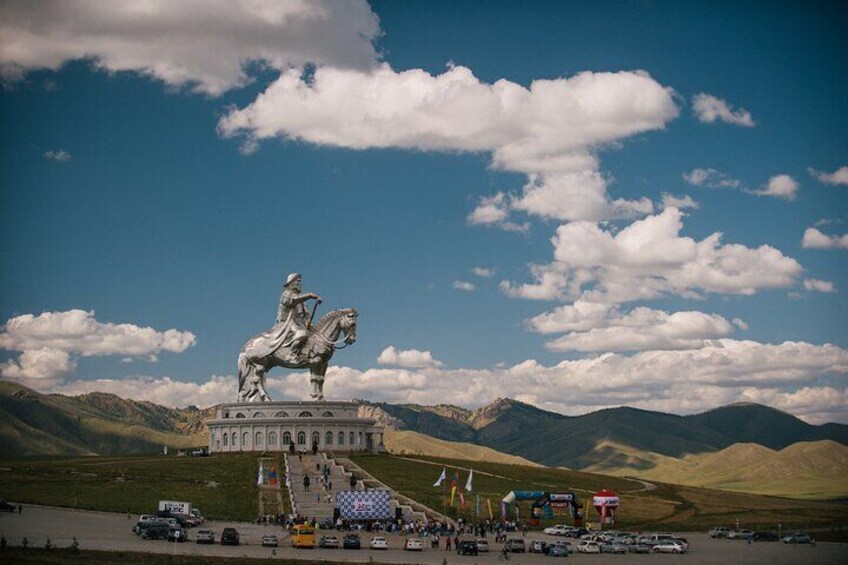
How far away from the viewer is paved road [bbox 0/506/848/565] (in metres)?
61.3

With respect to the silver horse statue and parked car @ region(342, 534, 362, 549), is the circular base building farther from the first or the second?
parked car @ region(342, 534, 362, 549)

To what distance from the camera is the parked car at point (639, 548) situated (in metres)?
69.1

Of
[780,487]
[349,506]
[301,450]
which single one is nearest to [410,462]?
[301,450]

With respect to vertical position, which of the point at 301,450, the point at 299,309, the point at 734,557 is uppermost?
the point at 299,309

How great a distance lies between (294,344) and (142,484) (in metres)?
27.3

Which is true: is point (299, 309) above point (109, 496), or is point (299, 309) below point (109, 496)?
above

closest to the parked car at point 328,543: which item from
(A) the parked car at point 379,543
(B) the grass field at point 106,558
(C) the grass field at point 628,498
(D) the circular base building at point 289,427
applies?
(A) the parked car at point 379,543

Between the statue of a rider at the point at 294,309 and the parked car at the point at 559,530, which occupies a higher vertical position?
the statue of a rider at the point at 294,309

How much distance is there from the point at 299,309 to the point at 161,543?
5218 centimetres

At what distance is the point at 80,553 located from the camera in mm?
56844

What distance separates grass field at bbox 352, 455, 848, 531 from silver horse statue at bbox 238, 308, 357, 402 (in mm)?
11781

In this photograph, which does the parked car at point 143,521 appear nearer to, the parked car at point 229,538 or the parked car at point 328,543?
the parked car at point 229,538

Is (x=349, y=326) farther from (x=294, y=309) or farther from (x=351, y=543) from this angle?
(x=351, y=543)

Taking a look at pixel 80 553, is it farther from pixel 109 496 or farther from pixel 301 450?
pixel 301 450
